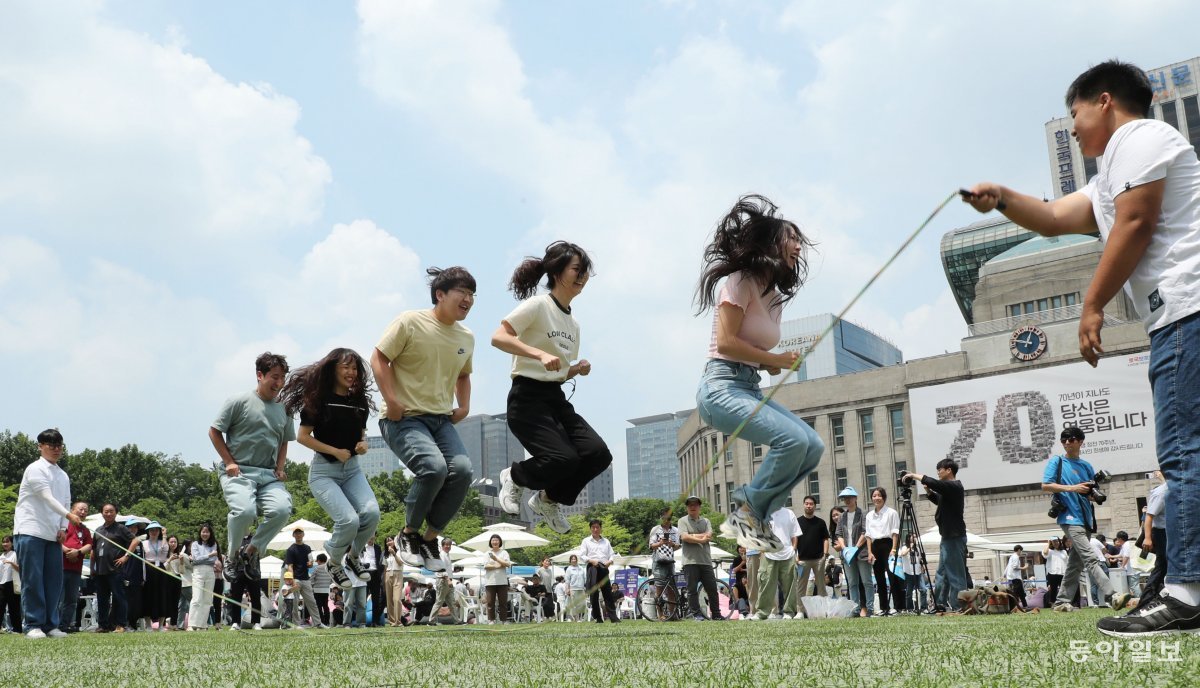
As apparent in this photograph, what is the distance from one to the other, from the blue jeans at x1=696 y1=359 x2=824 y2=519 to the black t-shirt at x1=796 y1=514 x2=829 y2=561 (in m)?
9.00

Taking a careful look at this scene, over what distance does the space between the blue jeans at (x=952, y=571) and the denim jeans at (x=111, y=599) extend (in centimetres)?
1245

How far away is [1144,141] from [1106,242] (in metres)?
0.41

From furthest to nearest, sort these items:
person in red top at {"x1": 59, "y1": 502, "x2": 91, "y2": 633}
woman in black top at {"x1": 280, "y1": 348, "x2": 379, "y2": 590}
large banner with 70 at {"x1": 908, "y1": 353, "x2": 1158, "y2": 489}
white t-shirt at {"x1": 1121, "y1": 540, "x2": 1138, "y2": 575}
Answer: large banner with 70 at {"x1": 908, "y1": 353, "x2": 1158, "y2": 489}
white t-shirt at {"x1": 1121, "y1": 540, "x2": 1138, "y2": 575}
person in red top at {"x1": 59, "y1": 502, "x2": 91, "y2": 633}
woman in black top at {"x1": 280, "y1": 348, "x2": 379, "y2": 590}

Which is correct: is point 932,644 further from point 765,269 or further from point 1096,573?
point 1096,573

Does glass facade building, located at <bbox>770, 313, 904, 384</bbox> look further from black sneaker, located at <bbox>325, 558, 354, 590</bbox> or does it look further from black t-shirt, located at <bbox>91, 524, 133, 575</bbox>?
black sneaker, located at <bbox>325, 558, 354, 590</bbox>

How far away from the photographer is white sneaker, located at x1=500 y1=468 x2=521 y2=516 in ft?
23.4

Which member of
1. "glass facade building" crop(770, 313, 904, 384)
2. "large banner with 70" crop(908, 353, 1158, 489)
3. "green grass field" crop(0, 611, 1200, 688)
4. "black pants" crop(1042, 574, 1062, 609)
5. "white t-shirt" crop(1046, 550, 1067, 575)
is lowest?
"black pants" crop(1042, 574, 1062, 609)

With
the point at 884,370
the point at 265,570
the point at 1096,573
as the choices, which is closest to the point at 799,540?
the point at 1096,573

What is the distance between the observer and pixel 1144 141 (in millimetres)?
3771

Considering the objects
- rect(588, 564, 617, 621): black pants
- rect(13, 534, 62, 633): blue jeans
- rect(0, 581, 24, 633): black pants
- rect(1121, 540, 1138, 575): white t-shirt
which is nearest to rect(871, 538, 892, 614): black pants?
rect(588, 564, 617, 621): black pants

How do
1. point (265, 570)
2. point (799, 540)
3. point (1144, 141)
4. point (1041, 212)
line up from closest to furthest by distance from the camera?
point (1144, 141) < point (1041, 212) < point (799, 540) < point (265, 570)

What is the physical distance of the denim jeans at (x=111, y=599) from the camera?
15.5 m

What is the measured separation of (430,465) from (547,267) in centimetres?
168

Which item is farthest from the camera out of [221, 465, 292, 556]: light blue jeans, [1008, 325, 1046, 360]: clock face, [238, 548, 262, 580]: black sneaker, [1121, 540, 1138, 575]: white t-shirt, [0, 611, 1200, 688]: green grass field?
[1008, 325, 1046, 360]: clock face
